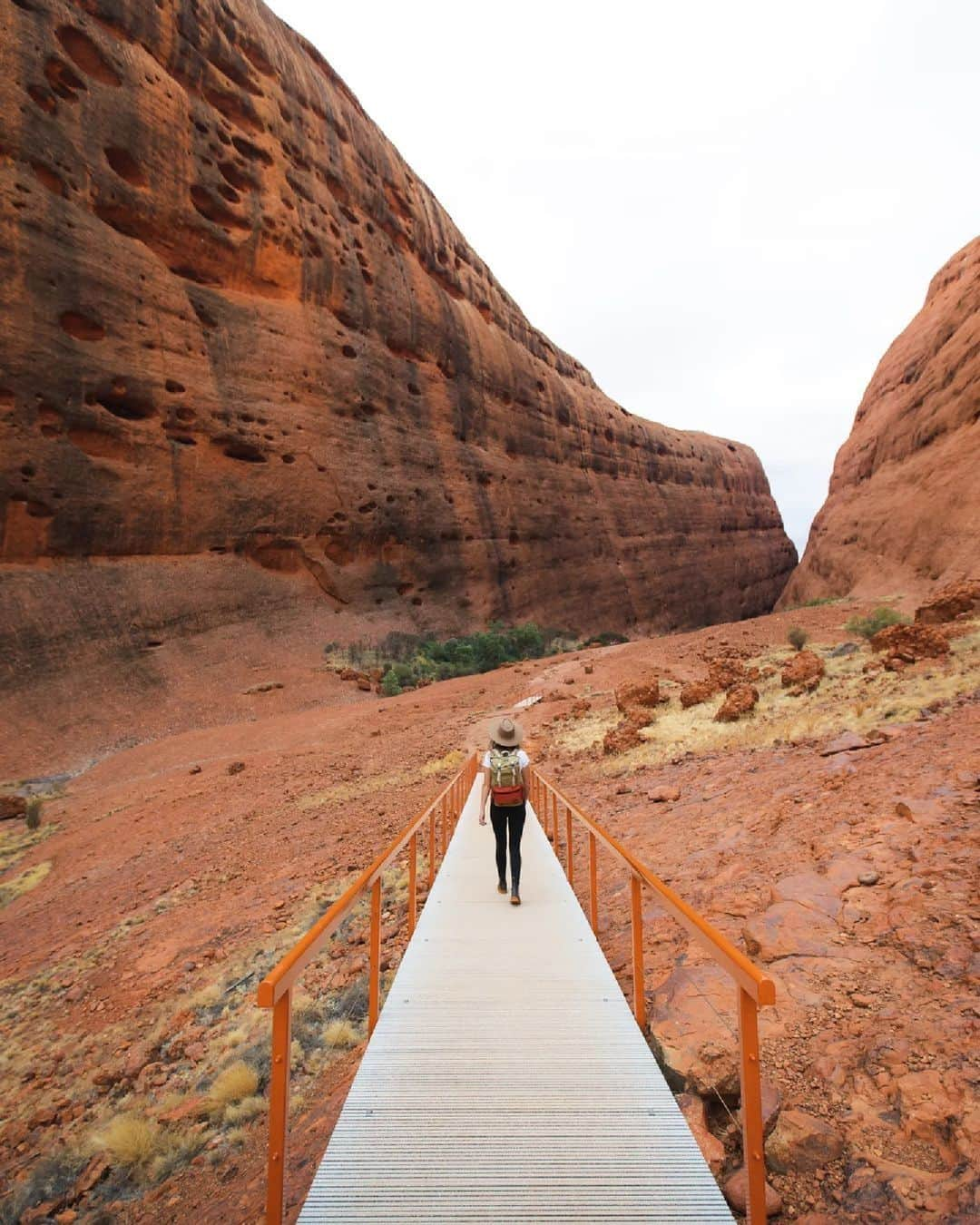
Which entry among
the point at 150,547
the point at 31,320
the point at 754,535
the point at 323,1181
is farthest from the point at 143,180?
the point at 754,535

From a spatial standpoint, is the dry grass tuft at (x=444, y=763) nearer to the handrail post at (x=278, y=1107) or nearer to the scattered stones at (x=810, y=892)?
the scattered stones at (x=810, y=892)

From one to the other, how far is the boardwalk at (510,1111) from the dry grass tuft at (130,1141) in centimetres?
143

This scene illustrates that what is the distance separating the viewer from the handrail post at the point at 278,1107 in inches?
78.2

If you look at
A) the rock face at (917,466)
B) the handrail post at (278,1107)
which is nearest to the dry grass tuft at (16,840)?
the handrail post at (278,1107)

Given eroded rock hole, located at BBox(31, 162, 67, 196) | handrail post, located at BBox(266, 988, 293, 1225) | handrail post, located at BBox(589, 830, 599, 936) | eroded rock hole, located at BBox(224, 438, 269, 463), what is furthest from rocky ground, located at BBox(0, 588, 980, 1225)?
eroded rock hole, located at BBox(31, 162, 67, 196)

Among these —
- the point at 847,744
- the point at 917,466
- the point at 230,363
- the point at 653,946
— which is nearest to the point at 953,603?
the point at 847,744

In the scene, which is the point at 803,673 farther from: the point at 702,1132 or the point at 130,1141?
the point at 130,1141

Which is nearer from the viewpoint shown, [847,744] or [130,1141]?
[130,1141]

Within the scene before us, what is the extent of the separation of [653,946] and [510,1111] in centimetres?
187

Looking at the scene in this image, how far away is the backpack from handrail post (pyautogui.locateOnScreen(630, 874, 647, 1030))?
1.99 m

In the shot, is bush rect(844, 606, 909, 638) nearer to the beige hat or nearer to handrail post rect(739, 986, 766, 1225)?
the beige hat

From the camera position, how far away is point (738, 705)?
10266mm

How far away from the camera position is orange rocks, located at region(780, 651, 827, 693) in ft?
35.7

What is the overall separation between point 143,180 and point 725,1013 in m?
27.5
